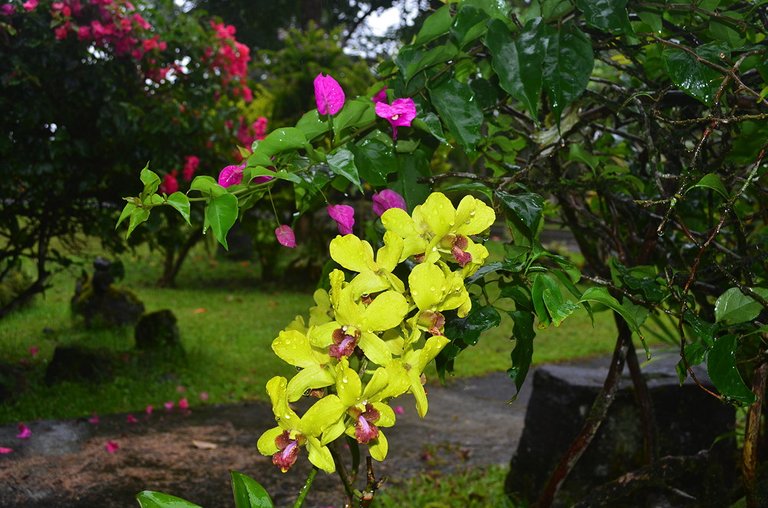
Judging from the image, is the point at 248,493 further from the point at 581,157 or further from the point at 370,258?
the point at 581,157

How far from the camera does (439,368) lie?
1.06 m

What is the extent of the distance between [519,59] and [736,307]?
1.47 ft

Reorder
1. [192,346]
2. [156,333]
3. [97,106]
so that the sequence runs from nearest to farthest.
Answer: [97,106] < [156,333] < [192,346]

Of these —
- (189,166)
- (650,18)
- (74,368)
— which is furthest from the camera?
(74,368)

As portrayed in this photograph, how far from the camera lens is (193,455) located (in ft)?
11.0

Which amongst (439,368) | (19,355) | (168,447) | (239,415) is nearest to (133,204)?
(439,368)

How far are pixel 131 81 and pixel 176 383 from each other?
1.86 m

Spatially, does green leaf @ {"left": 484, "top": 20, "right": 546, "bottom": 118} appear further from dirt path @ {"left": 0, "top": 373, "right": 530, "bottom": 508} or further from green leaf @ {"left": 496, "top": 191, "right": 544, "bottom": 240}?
dirt path @ {"left": 0, "top": 373, "right": 530, "bottom": 508}

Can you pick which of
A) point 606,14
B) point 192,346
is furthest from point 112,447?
point 606,14

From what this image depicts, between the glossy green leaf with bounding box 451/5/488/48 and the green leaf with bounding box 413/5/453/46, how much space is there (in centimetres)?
1

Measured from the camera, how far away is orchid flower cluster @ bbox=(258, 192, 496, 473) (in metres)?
0.73

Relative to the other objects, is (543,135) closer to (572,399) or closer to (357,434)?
(357,434)

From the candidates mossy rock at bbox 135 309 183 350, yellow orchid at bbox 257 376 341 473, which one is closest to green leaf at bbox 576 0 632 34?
yellow orchid at bbox 257 376 341 473

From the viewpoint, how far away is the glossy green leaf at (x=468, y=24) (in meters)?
0.99
